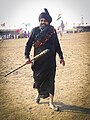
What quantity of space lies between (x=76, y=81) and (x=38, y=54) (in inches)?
89.2

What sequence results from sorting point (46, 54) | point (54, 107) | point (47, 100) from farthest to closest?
point (47, 100), point (54, 107), point (46, 54)

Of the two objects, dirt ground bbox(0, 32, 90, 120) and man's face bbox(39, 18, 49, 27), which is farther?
man's face bbox(39, 18, 49, 27)

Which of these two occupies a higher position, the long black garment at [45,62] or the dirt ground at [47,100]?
the long black garment at [45,62]

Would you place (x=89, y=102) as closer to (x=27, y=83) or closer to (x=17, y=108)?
(x=17, y=108)

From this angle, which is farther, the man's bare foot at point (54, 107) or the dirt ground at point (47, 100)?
the man's bare foot at point (54, 107)

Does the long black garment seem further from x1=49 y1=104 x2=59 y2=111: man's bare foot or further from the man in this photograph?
x1=49 y1=104 x2=59 y2=111: man's bare foot

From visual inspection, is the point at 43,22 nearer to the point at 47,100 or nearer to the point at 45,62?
the point at 45,62

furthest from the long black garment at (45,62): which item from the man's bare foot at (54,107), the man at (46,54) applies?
the man's bare foot at (54,107)

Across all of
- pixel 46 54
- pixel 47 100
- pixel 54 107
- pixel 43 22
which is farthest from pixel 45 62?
pixel 47 100

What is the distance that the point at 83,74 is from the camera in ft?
24.0

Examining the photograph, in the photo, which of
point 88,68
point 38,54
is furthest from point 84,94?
point 88,68

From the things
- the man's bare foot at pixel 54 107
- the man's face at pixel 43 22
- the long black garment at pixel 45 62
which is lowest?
the man's bare foot at pixel 54 107

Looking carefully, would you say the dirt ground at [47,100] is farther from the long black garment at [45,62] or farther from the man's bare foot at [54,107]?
the long black garment at [45,62]

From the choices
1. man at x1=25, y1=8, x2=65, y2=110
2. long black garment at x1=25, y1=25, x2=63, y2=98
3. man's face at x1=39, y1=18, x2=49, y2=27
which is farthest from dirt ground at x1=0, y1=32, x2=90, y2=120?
man's face at x1=39, y1=18, x2=49, y2=27
